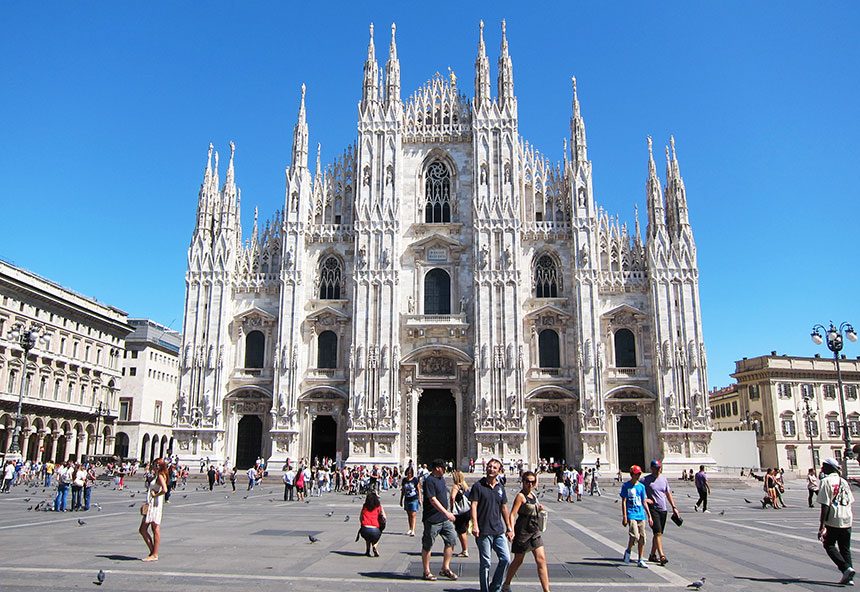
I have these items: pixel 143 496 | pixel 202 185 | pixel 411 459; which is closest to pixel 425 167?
pixel 202 185

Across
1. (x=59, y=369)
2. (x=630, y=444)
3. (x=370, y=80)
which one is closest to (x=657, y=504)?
(x=630, y=444)

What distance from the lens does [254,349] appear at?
148 ft

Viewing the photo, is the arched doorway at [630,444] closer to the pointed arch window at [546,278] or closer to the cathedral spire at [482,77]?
the pointed arch window at [546,278]

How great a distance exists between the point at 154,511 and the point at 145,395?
6468cm

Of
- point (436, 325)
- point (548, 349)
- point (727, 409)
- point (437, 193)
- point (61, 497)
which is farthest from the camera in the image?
point (727, 409)

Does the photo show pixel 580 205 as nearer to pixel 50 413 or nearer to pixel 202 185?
pixel 202 185

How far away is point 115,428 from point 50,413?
13.6m

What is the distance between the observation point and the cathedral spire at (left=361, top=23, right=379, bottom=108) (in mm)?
46719

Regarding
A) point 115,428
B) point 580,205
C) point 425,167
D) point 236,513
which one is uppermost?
point 425,167

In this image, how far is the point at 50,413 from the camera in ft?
174

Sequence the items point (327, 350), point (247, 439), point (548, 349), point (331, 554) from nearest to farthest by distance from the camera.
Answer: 1. point (331, 554)
2. point (548, 349)
3. point (247, 439)
4. point (327, 350)

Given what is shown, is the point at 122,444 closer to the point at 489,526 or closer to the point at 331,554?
the point at 331,554

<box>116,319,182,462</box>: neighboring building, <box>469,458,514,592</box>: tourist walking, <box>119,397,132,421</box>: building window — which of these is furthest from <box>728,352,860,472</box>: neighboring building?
<box>469,458,514,592</box>: tourist walking

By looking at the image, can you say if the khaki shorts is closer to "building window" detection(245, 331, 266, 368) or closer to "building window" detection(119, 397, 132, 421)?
"building window" detection(245, 331, 266, 368)
